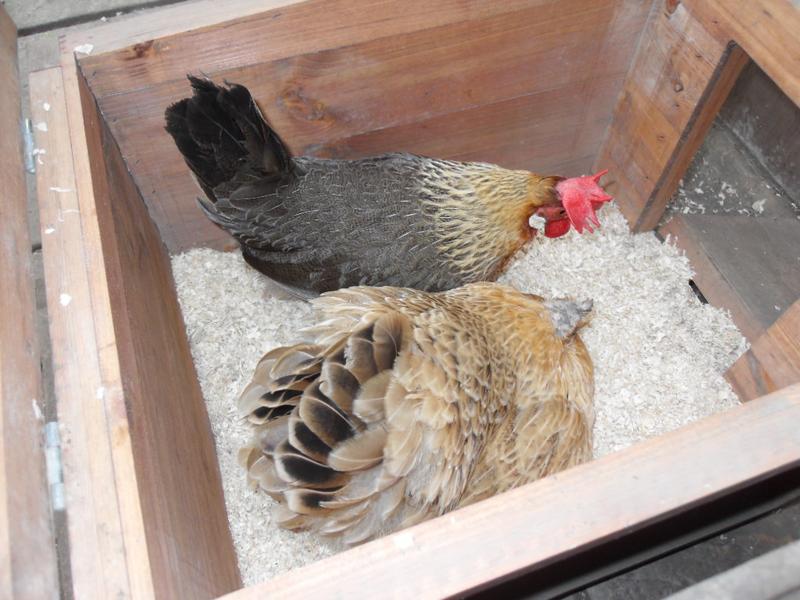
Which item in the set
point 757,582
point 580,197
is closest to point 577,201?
point 580,197

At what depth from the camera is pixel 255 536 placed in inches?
51.0

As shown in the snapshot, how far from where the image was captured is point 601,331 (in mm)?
1613

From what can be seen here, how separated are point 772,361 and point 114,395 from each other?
1.29m

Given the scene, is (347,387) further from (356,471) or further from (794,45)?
(794,45)

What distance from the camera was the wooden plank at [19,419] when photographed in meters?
0.65

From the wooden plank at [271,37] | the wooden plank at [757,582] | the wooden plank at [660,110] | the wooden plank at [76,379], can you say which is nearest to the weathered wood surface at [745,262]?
the wooden plank at [660,110]

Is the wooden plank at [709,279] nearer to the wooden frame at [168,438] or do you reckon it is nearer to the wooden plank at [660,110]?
the wooden plank at [660,110]

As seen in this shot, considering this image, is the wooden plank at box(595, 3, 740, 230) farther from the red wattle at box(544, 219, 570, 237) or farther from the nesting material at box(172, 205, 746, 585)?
the red wattle at box(544, 219, 570, 237)

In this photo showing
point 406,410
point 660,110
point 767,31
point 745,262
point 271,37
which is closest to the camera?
point 406,410

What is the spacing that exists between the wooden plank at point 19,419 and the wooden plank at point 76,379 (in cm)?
3

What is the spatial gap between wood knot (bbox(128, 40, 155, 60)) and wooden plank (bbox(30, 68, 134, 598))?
0.57 ft

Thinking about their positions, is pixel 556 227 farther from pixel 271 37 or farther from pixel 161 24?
pixel 161 24

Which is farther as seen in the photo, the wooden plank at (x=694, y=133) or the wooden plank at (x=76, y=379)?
the wooden plank at (x=694, y=133)

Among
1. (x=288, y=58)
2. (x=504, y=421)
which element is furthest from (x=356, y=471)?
(x=288, y=58)
